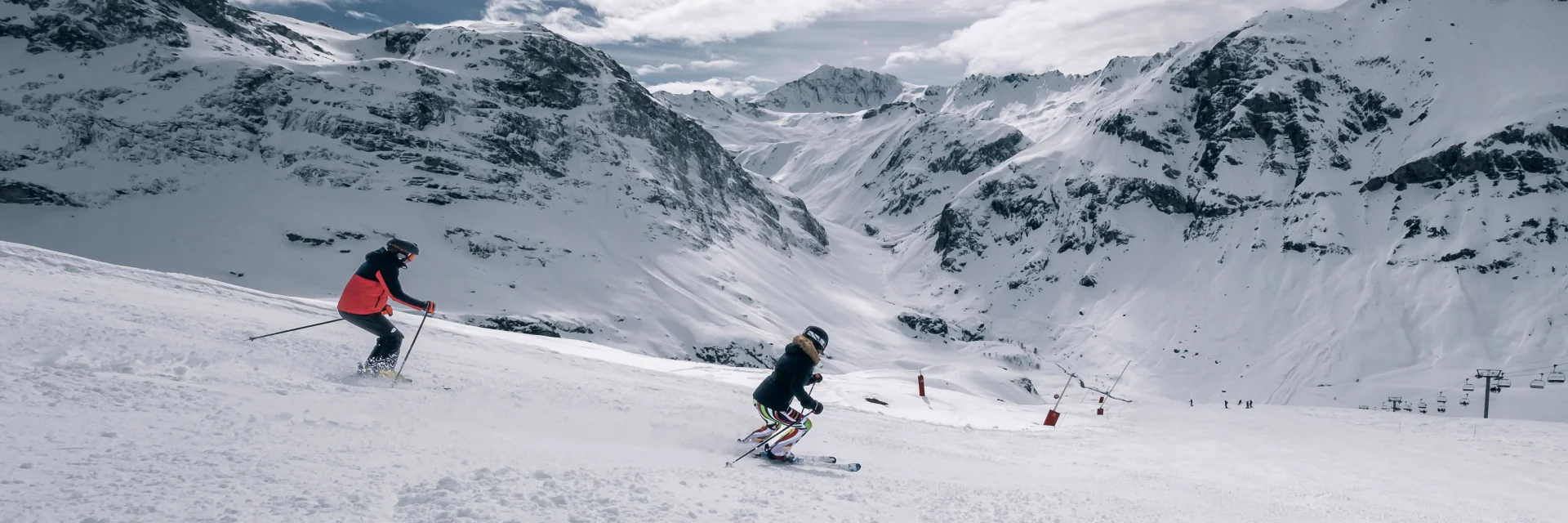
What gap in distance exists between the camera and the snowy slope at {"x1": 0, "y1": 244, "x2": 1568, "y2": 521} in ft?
17.1

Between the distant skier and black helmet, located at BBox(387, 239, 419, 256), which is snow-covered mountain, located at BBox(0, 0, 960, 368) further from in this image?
the distant skier

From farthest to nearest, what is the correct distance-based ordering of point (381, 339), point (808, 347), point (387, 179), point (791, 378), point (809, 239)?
point (809, 239) → point (387, 179) → point (381, 339) → point (791, 378) → point (808, 347)

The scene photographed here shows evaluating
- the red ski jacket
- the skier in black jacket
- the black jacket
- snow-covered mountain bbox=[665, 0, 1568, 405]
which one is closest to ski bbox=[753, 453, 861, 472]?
the skier in black jacket

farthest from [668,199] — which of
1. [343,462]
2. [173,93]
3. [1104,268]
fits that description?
[343,462]

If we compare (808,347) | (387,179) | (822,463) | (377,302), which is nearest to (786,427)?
(822,463)

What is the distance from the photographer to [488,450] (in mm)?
7145

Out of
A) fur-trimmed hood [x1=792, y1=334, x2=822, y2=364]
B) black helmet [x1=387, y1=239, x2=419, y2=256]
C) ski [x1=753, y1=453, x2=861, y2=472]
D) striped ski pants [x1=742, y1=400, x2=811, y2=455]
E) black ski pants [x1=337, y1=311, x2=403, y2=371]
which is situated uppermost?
black helmet [x1=387, y1=239, x2=419, y2=256]

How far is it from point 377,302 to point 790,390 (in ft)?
21.0

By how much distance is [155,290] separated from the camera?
14.7 m

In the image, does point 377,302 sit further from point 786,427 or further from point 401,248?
point 786,427

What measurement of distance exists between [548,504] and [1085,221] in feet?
431

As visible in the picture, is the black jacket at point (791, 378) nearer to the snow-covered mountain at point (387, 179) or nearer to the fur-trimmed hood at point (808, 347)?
the fur-trimmed hood at point (808, 347)

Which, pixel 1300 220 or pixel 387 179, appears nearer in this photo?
pixel 387 179

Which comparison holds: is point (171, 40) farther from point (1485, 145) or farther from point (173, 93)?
point (1485, 145)
